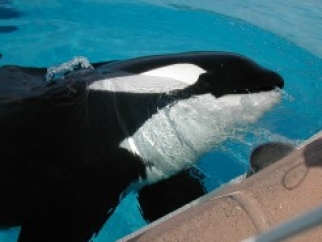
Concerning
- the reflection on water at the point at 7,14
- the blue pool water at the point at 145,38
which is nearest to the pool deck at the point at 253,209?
the blue pool water at the point at 145,38

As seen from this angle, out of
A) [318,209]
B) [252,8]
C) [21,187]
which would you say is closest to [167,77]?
[21,187]

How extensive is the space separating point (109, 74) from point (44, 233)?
1358 millimetres

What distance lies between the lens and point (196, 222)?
2.06 meters

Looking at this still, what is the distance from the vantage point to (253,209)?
214cm

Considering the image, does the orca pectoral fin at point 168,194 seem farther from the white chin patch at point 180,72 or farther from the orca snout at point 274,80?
the orca snout at point 274,80

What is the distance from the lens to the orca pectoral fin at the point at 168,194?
3617 mm

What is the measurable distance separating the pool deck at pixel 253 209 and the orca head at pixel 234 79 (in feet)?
4.05

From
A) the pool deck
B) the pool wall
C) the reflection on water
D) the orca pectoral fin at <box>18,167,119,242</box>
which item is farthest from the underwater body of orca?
the pool wall

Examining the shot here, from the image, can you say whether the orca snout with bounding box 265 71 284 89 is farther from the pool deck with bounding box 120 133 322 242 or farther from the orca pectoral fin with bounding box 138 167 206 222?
the pool deck with bounding box 120 133 322 242

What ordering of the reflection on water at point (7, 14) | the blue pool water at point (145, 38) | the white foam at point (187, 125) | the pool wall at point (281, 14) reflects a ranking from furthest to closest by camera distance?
the pool wall at point (281, 14)
the reflection on water at point (7, 14)
the blue pool water at point (145, 38)
the white foam at point (187, 125)

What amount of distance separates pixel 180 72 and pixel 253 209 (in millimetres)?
1701

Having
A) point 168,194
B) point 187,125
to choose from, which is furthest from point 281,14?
point 168,194

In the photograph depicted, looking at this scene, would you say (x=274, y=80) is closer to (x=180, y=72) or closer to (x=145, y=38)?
(x=180, y=72)

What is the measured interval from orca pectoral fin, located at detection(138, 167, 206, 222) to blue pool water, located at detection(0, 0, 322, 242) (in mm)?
1636
